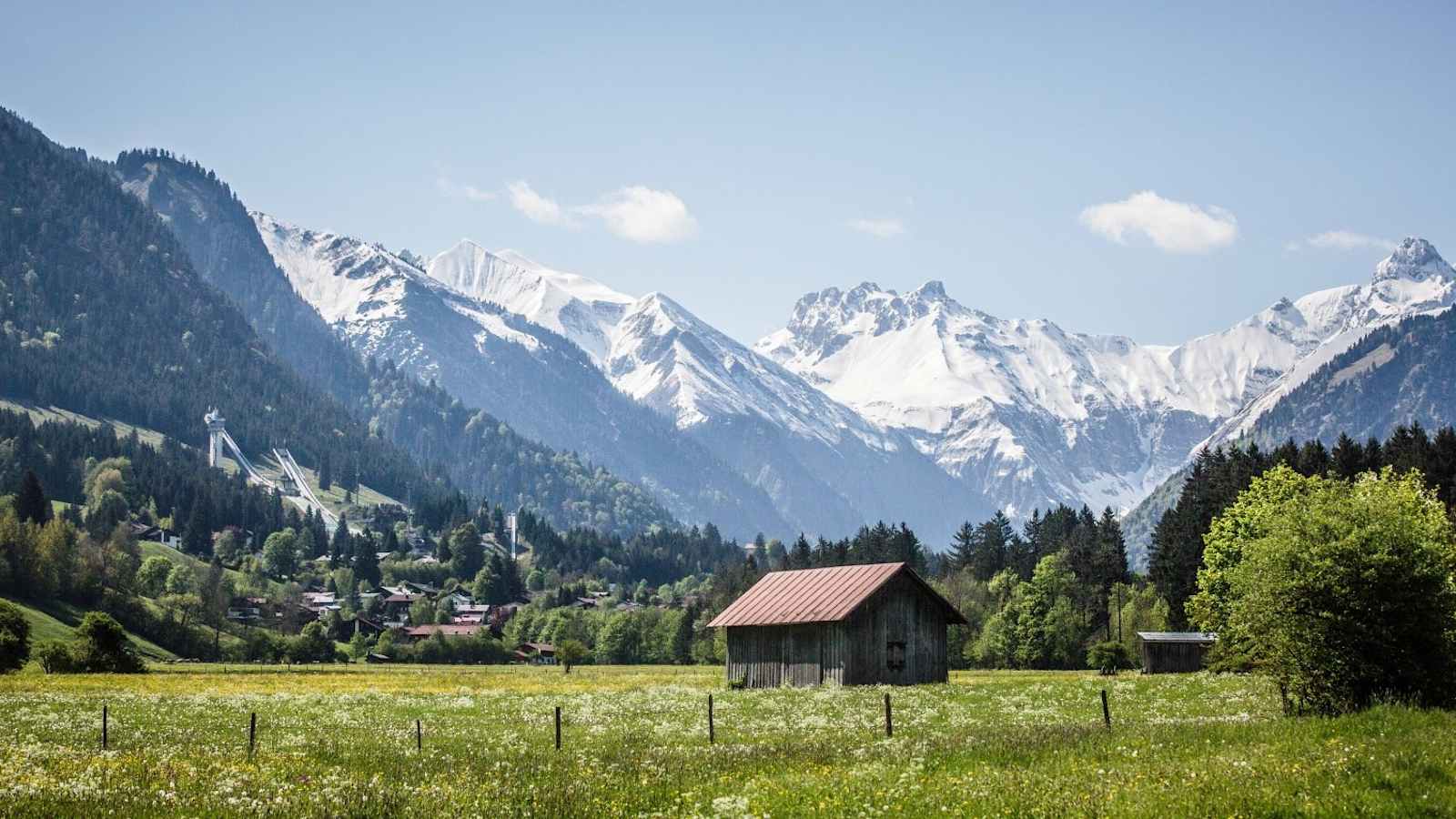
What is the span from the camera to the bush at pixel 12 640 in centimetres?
8856

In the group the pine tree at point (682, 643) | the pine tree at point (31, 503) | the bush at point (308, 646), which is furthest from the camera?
the pine tree at point (31, 503)

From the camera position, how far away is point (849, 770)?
92.3 ft

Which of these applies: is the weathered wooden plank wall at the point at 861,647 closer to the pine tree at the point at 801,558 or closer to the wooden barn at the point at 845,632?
the wooden barn at the point at 845,632

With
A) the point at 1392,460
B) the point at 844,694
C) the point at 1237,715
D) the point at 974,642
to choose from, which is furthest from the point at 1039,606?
the point at 1237,715

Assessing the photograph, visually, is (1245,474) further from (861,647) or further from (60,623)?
(60,623)

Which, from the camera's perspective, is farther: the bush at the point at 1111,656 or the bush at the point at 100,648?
the bush at the point at 1111,656

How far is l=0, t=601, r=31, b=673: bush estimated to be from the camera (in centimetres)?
8856

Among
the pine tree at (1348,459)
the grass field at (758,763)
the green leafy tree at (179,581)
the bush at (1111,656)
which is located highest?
the pine tree at (1348,459)

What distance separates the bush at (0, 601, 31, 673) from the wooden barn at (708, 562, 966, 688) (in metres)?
47.1

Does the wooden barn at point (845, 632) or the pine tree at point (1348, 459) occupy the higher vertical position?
the pine tree at point (1348, 459)

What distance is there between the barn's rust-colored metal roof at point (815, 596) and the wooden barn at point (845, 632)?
75mm

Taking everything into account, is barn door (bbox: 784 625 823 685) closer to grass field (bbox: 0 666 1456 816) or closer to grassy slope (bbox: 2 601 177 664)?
grass field (bbox: 0 666 1456 816)

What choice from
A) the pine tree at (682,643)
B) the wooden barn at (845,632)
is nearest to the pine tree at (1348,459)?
the wooden barn at (845,632)

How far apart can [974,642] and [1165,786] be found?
114m
